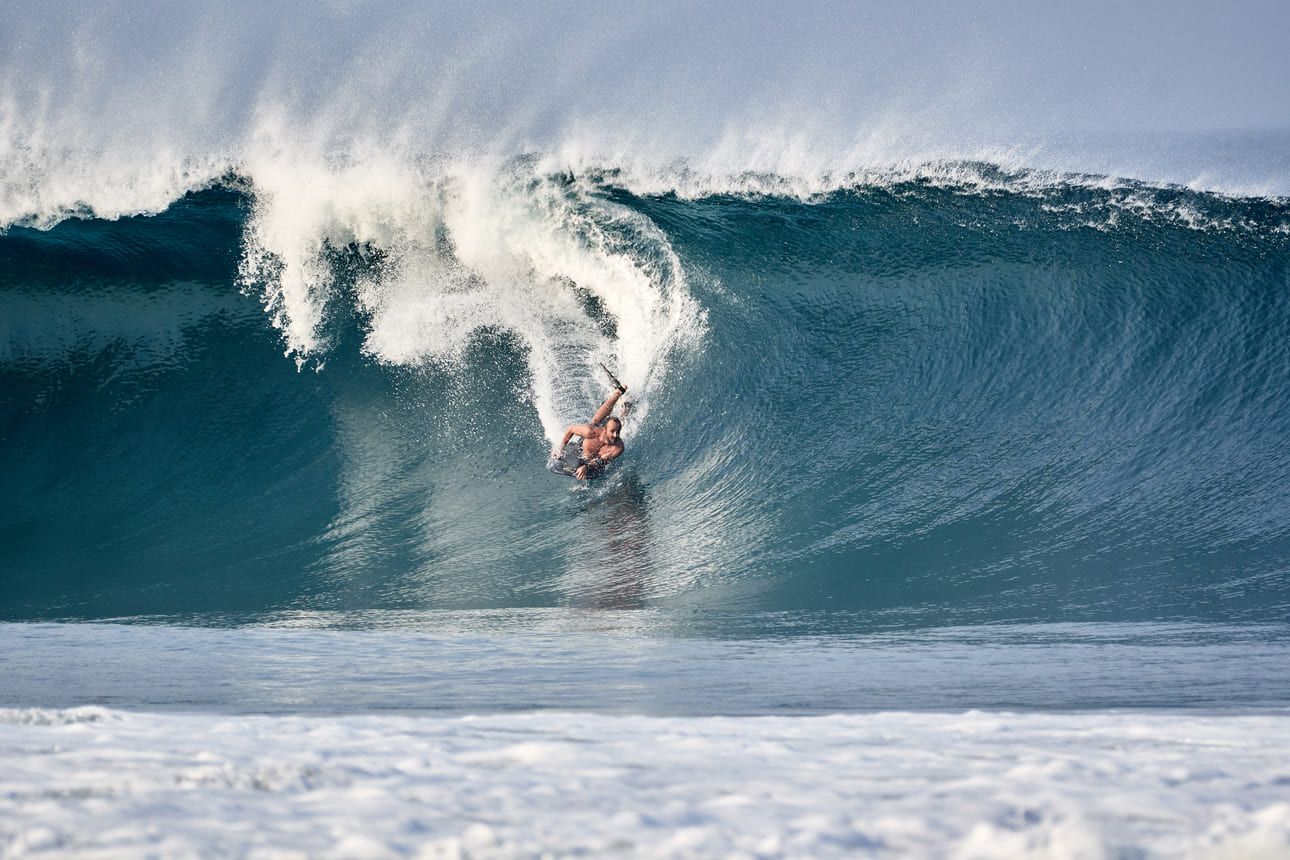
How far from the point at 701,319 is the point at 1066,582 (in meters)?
4.15

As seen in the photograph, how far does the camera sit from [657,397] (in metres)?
7.39

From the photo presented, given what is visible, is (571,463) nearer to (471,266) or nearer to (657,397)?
(657,397)

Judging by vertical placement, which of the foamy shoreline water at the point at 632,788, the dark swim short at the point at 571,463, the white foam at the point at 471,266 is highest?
the white foam at the point at 471,266

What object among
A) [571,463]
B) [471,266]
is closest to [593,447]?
[571,463]

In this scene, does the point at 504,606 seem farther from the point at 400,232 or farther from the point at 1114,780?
the point at 400,232

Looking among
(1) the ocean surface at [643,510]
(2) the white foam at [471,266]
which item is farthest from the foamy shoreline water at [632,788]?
(2) the white foam at [471,266]

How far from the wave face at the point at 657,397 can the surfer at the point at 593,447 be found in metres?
0.15

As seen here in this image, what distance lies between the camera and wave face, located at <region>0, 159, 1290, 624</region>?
5.42 meters

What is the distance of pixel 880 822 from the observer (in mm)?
1730

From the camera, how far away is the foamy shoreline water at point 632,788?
63.6 inches

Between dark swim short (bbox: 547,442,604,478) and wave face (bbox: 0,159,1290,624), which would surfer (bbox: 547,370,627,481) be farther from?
wave face (bbox: 0,159,1290,624)

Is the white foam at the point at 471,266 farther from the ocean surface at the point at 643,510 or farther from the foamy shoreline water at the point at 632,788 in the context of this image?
the foamy shoreline water at the point at 632,788

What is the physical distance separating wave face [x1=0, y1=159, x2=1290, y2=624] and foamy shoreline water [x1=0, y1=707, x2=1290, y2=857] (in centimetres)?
233

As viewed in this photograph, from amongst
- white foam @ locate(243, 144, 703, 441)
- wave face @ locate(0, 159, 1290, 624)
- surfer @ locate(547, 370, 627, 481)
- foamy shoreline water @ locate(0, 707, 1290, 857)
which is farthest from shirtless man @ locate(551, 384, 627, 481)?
foamy shoreline water @ locate(0, 707, 1290, 857)
